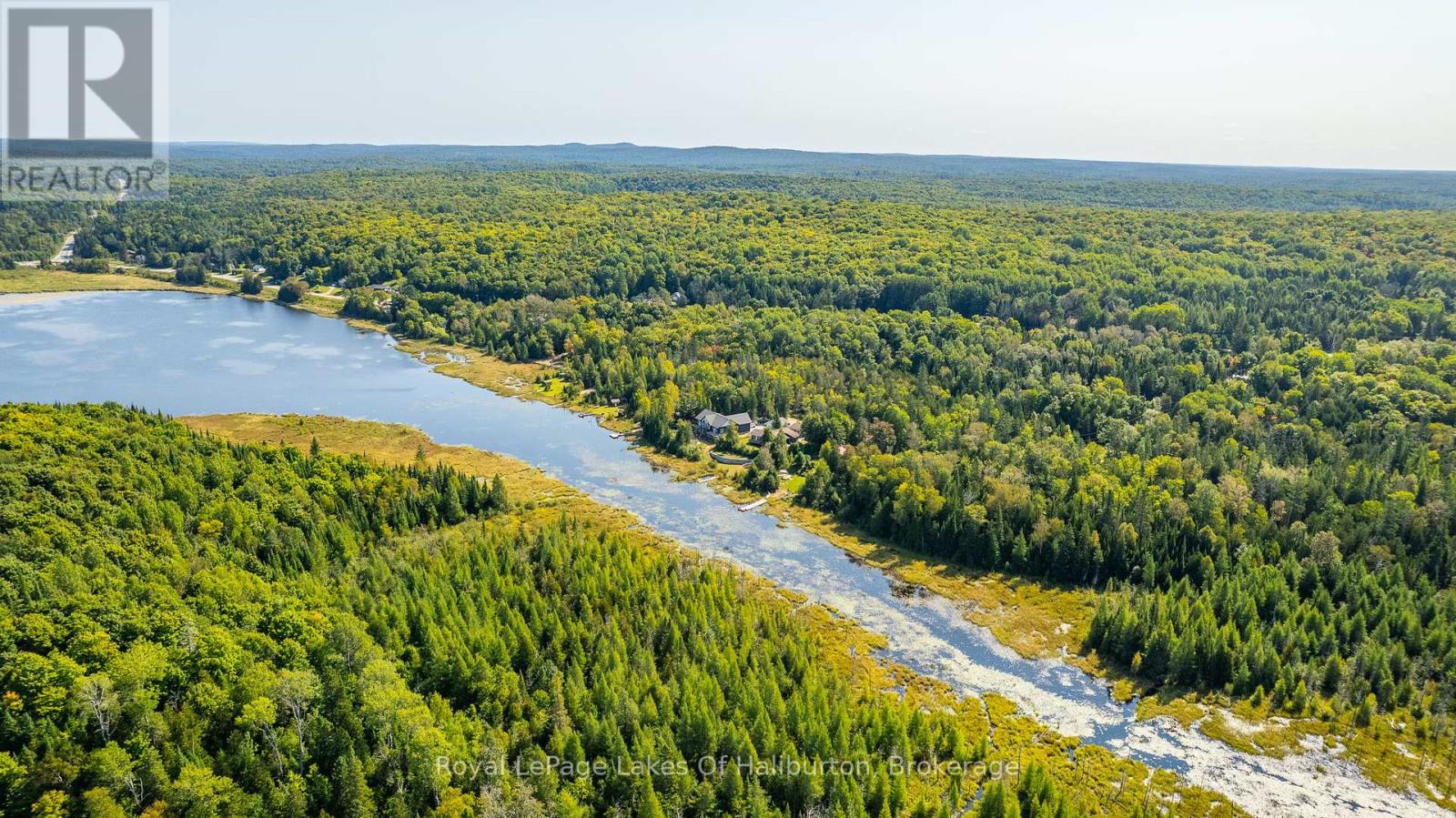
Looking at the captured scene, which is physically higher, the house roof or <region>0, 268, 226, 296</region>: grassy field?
<region>0, 268, 226, 296</region>: grassy field

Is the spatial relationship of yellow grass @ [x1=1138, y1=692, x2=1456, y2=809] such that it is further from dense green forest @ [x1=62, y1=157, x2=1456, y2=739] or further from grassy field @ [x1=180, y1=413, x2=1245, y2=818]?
grassy field @ [x1=180, y1=413, x2=1245, y2=818]

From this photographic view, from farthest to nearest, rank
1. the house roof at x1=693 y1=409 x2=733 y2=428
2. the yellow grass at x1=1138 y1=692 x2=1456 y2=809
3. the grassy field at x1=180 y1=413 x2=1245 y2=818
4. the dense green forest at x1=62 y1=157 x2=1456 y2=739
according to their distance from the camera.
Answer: the house roof at x1=693 y1=409 x2=733 y2=428
the dense green forest at x1=62 y1=157 x2=1456 y2=739
the yellow grass at x1=1138 y1=692 x2=1456 y2=809
the grassy field at x1=180 y1=413 x2=1245 y2=818

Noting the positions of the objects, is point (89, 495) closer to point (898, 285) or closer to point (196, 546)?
point (196, 546)

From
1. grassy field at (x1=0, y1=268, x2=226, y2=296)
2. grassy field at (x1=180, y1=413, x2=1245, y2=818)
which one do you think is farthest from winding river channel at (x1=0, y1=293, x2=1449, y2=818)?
grassy field at (x1=0, y1=268, x2=226, y2=296)

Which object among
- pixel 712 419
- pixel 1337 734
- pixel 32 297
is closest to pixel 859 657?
pixel 1337 734

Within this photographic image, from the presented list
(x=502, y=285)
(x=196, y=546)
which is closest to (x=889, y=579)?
(x=196, y=546)

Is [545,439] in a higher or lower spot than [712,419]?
lower

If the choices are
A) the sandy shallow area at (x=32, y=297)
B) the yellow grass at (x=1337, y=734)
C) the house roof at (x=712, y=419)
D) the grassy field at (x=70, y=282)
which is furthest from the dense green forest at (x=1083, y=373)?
the sandy shallow area at (x=32, y=297)

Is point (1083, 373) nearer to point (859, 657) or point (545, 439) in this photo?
point (545, 439)
